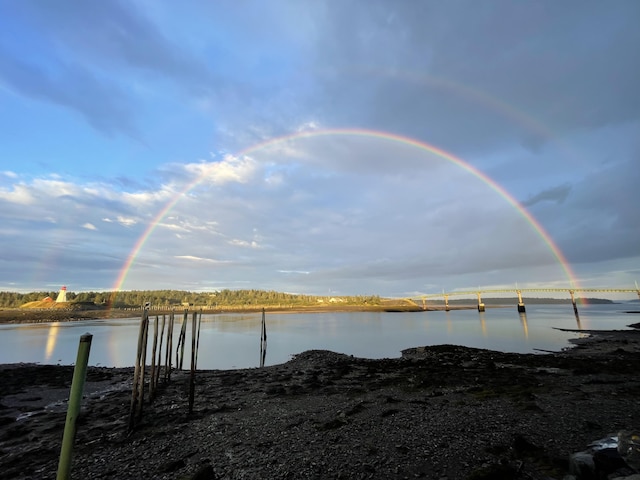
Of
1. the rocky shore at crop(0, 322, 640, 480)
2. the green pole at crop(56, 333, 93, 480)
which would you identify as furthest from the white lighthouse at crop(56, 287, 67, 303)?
the green pole at crop(56, 333, 93, 480)

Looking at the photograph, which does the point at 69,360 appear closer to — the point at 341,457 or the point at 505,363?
the point at 341,457

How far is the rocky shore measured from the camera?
873 cm

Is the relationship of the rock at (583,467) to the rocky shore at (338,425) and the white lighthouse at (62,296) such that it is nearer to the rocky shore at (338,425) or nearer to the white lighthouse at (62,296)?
the rocky shore at (338,425)

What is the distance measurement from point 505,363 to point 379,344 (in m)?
22.1

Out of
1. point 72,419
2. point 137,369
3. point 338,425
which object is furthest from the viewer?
point 137,369

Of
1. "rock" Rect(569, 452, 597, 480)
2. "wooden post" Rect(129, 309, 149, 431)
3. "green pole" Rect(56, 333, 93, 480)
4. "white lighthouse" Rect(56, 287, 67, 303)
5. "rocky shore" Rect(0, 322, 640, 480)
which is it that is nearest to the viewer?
"green pole" Rect(56, 333, 93, 480)

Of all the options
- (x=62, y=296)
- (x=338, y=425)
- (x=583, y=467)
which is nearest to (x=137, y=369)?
(x=338, y=425)

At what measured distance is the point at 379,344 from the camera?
4722cm

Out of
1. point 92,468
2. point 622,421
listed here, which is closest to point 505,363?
point 622,421

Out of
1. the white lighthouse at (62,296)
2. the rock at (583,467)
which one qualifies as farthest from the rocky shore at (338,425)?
the white lighthouse at (62,296)

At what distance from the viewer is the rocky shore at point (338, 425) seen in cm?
873

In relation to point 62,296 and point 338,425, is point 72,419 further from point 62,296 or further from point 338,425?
point 62,296

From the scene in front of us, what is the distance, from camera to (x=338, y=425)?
12.1 meters

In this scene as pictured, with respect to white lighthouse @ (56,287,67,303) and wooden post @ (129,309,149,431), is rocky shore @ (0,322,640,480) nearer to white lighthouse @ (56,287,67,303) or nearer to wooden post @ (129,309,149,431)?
wooden post @ (129,309,149,431)
